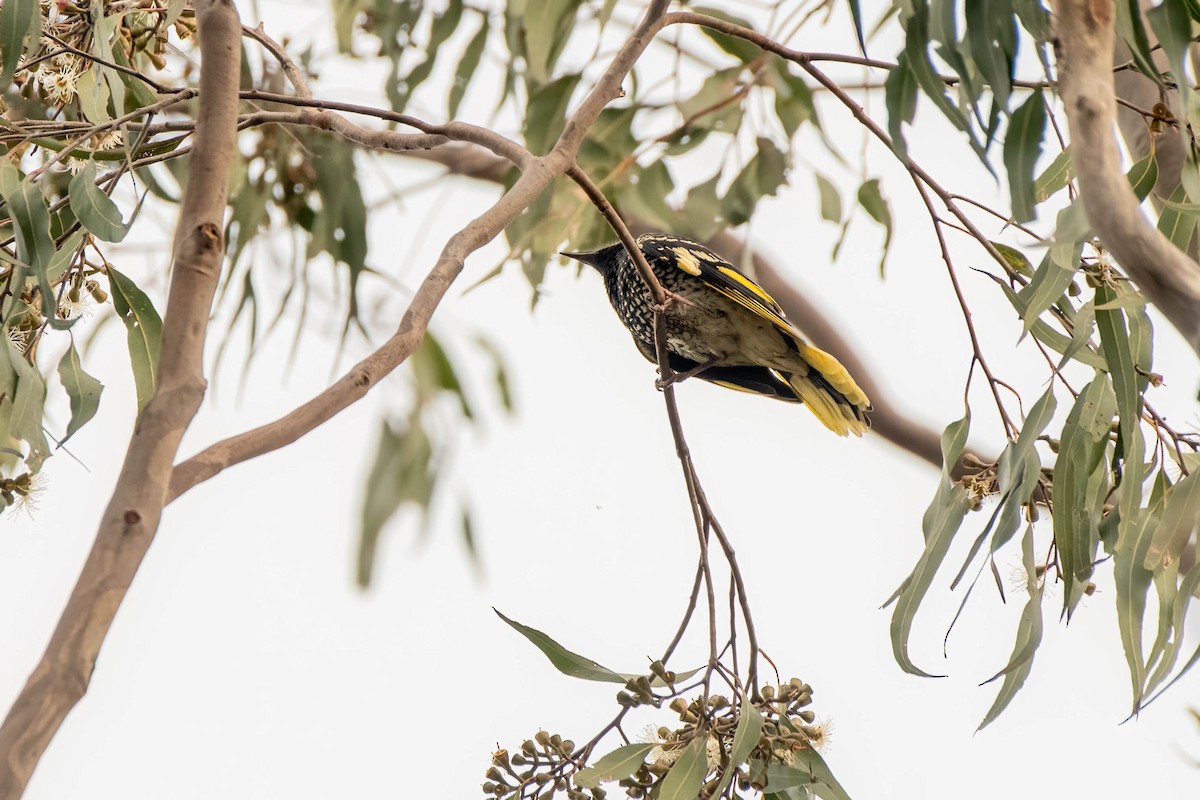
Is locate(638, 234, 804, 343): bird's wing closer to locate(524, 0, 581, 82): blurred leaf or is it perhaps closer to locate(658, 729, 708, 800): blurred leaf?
locate(524, 0, 581, 82): blurred leaf

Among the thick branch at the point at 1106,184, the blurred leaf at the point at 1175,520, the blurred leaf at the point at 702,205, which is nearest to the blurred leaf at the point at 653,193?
the blurred leaf at the point at 702,205

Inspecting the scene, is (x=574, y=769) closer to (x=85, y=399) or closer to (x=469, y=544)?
(x=85, y=399)

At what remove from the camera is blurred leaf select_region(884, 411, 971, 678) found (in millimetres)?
1657

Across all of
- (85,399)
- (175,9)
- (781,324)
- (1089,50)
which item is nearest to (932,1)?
(1089,50)

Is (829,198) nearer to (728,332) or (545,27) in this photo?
(728,332)

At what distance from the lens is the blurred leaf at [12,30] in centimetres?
147

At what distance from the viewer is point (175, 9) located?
170 cm

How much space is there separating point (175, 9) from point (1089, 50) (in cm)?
119

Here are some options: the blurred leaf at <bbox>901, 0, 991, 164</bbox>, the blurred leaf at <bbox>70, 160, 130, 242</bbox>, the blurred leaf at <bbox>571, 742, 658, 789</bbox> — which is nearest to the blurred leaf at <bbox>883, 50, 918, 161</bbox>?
the blurred leaf at <bbox>901, 0, 991, 164</bbox>

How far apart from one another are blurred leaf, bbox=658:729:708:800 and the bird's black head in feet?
5.63

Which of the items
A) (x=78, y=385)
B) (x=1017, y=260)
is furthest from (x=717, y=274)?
(x=78, y=385)

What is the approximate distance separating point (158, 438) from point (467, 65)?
6.64ft

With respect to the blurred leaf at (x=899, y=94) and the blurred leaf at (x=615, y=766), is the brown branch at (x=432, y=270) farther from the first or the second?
the blurred leaf at (x=615, y=766)

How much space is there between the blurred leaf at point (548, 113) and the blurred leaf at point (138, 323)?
1.17 m
